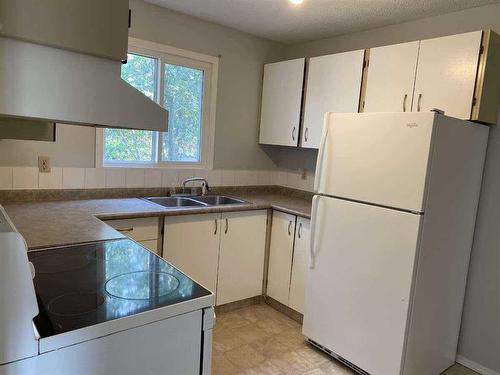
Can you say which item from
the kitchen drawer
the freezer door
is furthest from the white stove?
the freezer door

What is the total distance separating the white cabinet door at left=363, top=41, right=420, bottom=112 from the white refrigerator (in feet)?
1.51

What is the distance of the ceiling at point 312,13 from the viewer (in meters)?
2.49

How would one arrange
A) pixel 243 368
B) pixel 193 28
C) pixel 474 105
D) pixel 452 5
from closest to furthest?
1. pixel 474 105
2. pixel 243 368
3. pixel 452 5
4. pixel 193 28

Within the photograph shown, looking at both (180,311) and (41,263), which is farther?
(41,263)

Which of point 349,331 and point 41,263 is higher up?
point 41,263

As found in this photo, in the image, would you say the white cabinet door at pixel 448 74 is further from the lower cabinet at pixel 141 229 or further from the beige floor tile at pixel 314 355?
the lower cabinet at pixel 141 229

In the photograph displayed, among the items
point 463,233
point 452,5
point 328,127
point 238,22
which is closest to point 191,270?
point 328,127

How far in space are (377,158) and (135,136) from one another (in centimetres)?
188

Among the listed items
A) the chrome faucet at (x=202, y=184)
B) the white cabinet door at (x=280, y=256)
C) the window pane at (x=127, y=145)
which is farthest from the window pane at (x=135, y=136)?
the white cabinet door at (x=280, y=256)

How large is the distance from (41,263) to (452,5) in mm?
2776

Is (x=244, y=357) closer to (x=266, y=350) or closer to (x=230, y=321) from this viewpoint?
(x=266, y=350)

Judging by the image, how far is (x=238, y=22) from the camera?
308 cm

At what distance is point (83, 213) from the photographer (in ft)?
7.39

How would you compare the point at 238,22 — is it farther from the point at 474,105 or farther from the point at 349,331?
the point at 349,331
